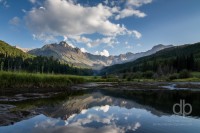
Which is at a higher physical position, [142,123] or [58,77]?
[58,77]

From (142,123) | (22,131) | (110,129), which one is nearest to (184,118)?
(142,123)

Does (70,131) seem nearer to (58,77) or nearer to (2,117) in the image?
(2,117)

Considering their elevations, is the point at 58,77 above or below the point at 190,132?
above

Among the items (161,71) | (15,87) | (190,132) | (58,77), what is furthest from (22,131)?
(161,71)

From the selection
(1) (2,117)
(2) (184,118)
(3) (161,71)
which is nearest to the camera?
(1) (2,117)

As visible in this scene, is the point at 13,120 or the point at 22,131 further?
the point at 13,120

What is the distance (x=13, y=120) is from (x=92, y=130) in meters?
7.63

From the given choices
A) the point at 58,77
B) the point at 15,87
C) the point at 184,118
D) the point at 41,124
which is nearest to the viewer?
the point at 41,124

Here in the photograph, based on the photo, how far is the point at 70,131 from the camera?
54.3ft

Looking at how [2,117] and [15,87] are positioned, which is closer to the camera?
[2,117]

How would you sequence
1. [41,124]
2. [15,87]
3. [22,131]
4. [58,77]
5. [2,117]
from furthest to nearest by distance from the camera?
[58,77] → [15,87] → [2,117] → [41,124] → [22,131]

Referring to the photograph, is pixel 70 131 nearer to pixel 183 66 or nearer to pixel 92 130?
pixel 92 130

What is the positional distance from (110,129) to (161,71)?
15467 centimetres

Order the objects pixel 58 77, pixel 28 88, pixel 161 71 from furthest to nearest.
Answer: pixel 161 71
pixel 58 77
pixel 28 88
